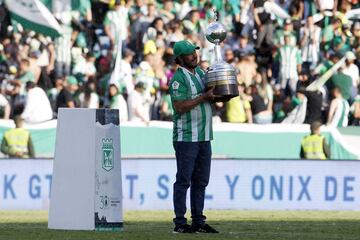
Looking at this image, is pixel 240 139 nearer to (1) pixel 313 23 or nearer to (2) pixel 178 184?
(1) pixel 313 23

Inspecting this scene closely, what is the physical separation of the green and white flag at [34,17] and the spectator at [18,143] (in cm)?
305

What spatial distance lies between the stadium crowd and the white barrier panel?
6.34 ft

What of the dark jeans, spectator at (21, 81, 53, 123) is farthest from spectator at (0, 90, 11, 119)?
the dark jeans

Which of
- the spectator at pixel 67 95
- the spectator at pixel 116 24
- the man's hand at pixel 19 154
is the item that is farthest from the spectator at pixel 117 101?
the man's hand at pixel 19 154

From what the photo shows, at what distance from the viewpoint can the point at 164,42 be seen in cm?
2400

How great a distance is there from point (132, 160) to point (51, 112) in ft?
8.64

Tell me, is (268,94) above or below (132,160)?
above

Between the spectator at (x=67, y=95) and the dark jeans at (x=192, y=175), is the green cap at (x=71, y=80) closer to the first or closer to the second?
the spectator at (x=67, y=95)

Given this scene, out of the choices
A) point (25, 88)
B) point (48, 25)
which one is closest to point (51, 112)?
point (25, 88)

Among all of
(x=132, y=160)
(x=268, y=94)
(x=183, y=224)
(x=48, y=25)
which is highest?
(x=48, y=25)

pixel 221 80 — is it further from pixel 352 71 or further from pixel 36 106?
pixel 352 71

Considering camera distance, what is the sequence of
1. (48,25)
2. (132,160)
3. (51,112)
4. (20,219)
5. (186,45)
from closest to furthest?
(186,45) < (20,219) < (132,160) < (51,112) < (48,25)

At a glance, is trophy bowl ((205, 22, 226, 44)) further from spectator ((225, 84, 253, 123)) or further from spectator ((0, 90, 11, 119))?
spectator ((0, 90, 11, 119))

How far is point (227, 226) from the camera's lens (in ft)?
45.8
